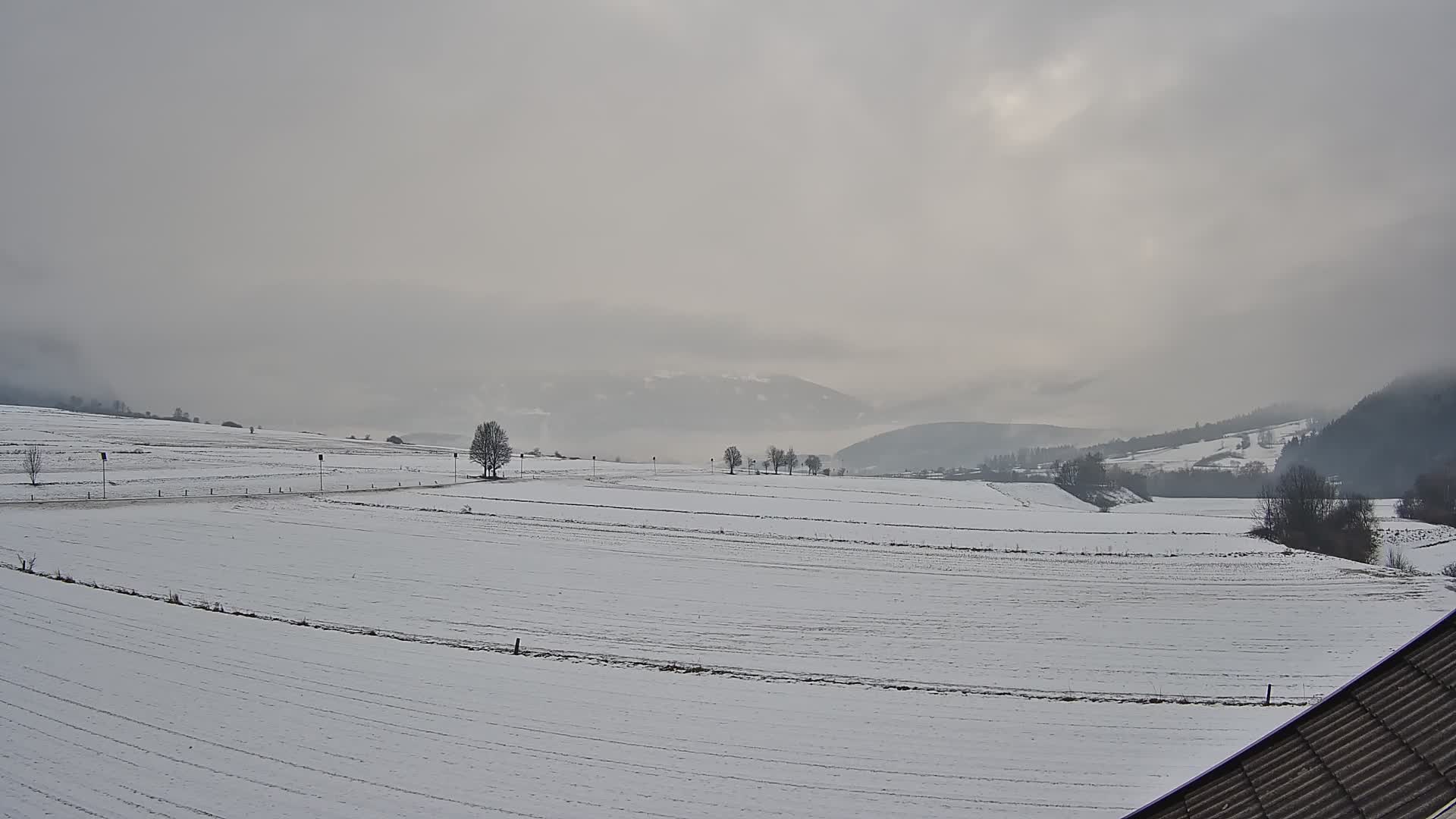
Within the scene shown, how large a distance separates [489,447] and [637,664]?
8122 cm

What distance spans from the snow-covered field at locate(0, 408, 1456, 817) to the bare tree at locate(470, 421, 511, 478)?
4450cm

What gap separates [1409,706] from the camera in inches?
155

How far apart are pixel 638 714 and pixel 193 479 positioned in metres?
79.2

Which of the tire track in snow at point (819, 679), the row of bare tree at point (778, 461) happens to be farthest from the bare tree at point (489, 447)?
the tire track in snow at point (819, 679)

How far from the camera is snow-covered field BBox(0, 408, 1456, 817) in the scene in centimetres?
1423

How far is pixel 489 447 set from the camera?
3824 inches

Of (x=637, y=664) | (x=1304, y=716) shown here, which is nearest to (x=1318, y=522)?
(x=637, y=664)

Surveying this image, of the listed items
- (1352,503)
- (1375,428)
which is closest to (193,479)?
(1352,503)

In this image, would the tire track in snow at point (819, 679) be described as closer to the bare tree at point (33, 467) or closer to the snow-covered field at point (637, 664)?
the snow-covered field at point (637, 664)

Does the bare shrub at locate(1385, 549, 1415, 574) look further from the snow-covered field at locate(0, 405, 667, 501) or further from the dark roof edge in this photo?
the snow-covered field at locate(0, 405, 667, 501)

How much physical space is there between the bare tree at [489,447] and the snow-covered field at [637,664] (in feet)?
146

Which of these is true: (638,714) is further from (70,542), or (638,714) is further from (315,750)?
(70,542)

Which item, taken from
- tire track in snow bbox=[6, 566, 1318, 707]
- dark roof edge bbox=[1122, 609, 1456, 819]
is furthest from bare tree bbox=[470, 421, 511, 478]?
dark roof edge bbox=[1122, 609, 1456, 819]

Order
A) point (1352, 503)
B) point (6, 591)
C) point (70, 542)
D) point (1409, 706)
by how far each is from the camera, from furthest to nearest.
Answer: point (1352, 503) → point (70, 542) → point (6, 591) → point (1409, 706)
